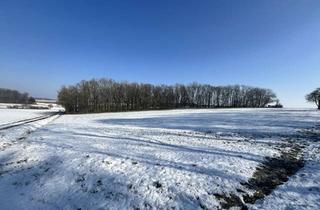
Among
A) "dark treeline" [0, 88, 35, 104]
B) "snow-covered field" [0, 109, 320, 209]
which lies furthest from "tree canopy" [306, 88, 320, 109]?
"dark treeline" [0, 88, 35, 104]

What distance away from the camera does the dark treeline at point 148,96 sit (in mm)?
91875

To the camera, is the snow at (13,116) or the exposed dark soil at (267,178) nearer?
the exposed dark soil at (267,178)

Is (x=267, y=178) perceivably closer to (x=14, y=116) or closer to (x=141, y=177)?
(x=141, y=177)

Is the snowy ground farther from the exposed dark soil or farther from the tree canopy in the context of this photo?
the tree canopy

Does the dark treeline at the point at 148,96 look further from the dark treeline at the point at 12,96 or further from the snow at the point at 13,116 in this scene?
the dark treeline at the point at 12,96

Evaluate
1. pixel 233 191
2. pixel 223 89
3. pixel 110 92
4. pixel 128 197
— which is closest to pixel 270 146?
pixel 233 191

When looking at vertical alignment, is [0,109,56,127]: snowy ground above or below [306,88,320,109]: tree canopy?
below

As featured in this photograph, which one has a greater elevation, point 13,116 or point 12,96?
point 12,96

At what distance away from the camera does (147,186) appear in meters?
9.55

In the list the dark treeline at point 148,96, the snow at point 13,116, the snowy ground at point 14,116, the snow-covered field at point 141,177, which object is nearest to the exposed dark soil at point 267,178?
the snow-covered field at point 141,177

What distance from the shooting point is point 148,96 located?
104 meters

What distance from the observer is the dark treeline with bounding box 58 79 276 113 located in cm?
9188

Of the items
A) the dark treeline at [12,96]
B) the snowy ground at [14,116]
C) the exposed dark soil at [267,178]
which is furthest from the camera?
the dark treeline at [12,96]

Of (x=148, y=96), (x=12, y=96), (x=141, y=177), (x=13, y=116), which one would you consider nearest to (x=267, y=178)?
(x=141, y=177)
